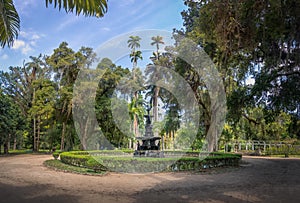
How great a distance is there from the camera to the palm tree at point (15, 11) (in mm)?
4245

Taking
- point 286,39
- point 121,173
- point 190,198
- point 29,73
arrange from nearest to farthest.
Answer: point 190,198, point 286,39, point 121,173, point 29,73

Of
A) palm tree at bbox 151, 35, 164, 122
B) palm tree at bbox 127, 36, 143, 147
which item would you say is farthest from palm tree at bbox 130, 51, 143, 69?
palm tree at bbox 151, 35, 164, 122

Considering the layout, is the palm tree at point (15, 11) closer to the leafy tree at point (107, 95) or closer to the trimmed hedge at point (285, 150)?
the leafy tree at point (107, 95)

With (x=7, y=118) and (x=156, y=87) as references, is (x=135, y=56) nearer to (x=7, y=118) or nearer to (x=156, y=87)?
(x=156, y=87)

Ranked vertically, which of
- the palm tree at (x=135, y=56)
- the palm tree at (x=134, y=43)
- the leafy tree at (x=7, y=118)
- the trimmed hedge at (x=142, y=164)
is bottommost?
the trimmed hedge at (x=142, y=164)

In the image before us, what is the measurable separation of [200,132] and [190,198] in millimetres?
20412

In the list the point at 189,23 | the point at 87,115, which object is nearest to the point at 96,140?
the point at 87,115

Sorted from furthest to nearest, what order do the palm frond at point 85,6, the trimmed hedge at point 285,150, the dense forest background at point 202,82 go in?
the trimmed hedge at point 285,150
the dense forest background at point 202,82
the palm frond at point 85,6

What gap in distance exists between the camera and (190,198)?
5.59 meters

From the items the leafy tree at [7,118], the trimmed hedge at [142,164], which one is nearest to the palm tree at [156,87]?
the leafy tree at [7,118]

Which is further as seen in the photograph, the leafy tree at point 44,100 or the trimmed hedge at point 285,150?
the leafy tree at point 44,100

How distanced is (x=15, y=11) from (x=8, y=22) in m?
0.28

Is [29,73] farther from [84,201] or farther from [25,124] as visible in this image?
[84,201]

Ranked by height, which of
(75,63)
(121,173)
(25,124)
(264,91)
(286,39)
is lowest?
(121,173)
